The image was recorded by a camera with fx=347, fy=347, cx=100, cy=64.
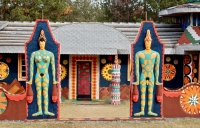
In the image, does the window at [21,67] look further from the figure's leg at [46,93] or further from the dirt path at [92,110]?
the figure's leg at [46,93]

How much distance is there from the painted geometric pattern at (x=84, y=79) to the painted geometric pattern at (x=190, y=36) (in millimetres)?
4965

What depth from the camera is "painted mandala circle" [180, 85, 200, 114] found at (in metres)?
12.4

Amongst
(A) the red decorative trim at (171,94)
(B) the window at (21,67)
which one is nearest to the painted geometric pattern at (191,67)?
(A) the red decorative trim at (171,94)

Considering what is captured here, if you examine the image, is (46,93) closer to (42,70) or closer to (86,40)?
(42,70)

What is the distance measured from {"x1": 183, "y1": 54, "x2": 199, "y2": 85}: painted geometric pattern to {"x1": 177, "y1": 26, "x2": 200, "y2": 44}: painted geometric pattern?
1.07 metres

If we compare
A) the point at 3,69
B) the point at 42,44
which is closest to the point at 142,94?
the point at 42,44

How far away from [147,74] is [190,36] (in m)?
6.39

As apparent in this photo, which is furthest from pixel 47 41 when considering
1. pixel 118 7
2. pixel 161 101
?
pixel 118 7

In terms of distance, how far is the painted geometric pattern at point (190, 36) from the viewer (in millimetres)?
16812

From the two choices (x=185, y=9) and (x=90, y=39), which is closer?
(x=90, y=39)

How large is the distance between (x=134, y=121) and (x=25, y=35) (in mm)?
8848

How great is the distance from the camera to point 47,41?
462 inches

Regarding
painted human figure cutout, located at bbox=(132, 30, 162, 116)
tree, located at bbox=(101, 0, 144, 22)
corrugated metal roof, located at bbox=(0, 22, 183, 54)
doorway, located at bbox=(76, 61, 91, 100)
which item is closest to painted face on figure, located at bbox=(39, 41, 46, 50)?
painted human figure cutout, located at bbox=(132, 30, 162, 116)

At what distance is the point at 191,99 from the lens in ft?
40.8
